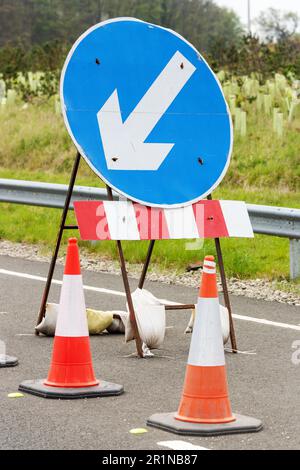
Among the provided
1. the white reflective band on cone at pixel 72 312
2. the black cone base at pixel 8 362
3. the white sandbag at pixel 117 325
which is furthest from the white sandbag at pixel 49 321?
the white reflective band on cone at pixel 72 312

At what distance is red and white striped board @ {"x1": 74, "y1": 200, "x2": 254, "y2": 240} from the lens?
27.4ft

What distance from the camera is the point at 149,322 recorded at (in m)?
8.45

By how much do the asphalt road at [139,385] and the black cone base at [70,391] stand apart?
0.20ft

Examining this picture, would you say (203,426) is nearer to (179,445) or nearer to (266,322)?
(179,445)

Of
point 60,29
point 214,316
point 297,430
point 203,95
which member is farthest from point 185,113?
point 60,29

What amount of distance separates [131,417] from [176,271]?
5.88 meters

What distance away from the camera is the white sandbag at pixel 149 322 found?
27.7 ft

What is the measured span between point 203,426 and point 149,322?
218 cm

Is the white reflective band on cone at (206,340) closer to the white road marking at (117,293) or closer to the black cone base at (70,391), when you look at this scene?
the black cone base at (70,391)

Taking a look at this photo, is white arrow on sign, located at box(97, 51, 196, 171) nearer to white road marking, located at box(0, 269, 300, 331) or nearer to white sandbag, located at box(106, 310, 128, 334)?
white sandbag, located at box(106, 310, 128, 334)

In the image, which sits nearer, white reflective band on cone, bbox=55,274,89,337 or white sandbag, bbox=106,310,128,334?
white reflective band on cone, bbox=55,274,89,337

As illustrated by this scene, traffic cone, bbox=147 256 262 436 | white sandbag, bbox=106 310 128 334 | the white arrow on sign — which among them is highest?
the white arrow on sign

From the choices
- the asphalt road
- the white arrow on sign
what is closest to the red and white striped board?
the white arrow on sign

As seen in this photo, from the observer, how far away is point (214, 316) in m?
6.58
